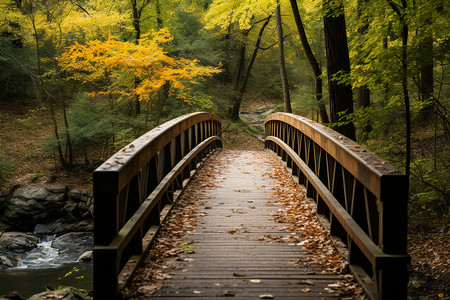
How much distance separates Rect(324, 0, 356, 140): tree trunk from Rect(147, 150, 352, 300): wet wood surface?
2825 mm

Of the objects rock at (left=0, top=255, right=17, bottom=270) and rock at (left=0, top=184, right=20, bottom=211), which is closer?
rock at (left=0, top=255, right=17, bottom=270)

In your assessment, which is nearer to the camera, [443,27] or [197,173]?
[443,27]

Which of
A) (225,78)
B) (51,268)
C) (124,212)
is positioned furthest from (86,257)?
(225,78)

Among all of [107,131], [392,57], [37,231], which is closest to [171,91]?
[107,131]

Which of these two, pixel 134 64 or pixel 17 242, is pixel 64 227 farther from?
pixel 134 64

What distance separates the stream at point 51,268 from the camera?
974 cm

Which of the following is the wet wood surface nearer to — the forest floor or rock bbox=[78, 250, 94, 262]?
the forest floor

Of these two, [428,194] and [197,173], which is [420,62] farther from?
[197,173]

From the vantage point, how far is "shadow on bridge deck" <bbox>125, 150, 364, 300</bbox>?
3.61 metres

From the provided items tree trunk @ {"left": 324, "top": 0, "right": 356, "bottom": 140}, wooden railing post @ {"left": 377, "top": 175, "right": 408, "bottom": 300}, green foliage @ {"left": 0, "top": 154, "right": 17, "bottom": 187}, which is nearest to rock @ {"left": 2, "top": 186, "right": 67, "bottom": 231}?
green foliage @ {"left": 0, "top": 154, "right": 17, "bottom": 187}

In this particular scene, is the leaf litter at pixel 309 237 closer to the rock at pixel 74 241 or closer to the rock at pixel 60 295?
the rock at pixel 60 295

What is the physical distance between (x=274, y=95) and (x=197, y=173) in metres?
25.2

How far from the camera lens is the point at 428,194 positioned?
826 cm

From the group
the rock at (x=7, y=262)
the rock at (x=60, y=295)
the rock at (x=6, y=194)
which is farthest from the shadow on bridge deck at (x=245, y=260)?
the rock at (x=6, y=194)
